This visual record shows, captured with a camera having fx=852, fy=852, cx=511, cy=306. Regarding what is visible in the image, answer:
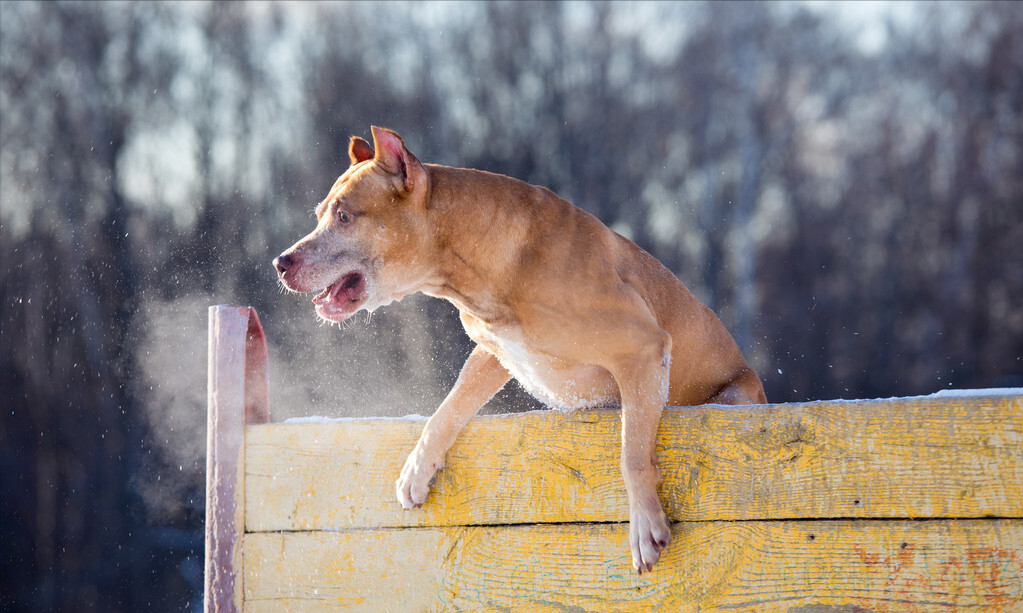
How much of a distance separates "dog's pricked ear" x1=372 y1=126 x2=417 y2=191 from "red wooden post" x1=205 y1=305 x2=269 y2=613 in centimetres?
60

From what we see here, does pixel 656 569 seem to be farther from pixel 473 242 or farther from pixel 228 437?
pixel 228 437

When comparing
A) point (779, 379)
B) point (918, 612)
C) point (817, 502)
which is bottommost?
point (918, 612)

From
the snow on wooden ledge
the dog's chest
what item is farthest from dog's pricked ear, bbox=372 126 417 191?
the snow on wooden ledge

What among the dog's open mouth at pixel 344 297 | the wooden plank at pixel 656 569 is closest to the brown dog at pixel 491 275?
the dog's open mouth at pixel 344 297

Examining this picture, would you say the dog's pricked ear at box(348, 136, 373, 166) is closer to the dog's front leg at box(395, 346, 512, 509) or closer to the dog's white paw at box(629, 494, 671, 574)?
the dog's front leg at box(395, 346, 512, 509)

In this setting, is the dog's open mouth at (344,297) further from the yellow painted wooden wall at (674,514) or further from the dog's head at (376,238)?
the yellow painted wooden wall at (674,514)

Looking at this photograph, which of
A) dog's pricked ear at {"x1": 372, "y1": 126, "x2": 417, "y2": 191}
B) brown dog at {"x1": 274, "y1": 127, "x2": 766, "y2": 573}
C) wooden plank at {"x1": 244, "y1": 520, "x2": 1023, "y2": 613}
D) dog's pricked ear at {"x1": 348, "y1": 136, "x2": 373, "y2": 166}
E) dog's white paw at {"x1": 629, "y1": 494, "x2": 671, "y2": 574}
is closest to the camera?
wooden plank at {"x1": 244, "y1": 520, "x2": 1023, "y2": 613}

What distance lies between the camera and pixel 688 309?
2.94 metres

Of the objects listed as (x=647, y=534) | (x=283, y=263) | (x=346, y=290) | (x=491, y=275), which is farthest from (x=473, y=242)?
(x=647, y=534)

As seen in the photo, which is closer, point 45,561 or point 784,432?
point 784,432

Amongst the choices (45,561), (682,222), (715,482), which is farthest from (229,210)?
(715,482)

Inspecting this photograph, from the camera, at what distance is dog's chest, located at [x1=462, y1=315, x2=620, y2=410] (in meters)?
2.55

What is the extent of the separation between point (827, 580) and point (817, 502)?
0.58 feet

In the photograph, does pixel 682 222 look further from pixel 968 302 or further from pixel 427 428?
pixel 427 428
